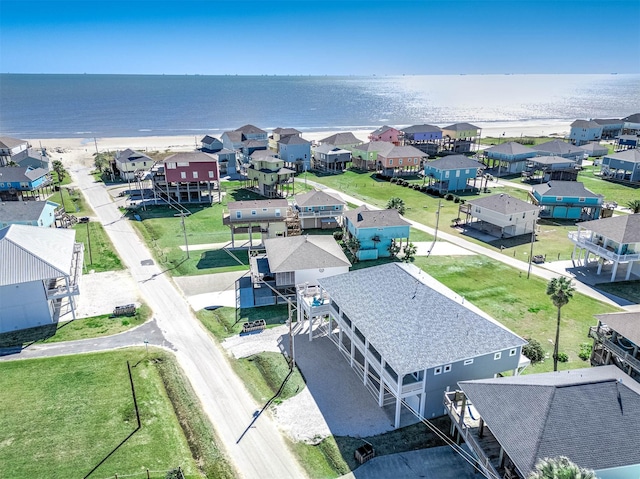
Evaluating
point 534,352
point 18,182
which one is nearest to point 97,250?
point 18,182

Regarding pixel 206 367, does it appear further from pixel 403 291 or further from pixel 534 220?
pixel 534 220

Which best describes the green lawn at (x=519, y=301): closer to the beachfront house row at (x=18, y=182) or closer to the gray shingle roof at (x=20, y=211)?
the gray shingle roof at (x=20, y=211)

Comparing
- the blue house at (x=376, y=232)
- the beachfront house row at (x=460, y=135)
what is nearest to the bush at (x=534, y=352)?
the blue house at (x=376, y=232)

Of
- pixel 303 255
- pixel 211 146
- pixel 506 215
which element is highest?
pixel 211 146

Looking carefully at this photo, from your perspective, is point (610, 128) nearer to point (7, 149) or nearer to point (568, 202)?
point (568, 202)

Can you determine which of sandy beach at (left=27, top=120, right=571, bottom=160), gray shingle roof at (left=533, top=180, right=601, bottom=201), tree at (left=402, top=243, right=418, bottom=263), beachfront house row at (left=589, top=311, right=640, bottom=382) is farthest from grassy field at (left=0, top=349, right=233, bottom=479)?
sandy beach at (left=27, top=120, right=571, bottom=160)

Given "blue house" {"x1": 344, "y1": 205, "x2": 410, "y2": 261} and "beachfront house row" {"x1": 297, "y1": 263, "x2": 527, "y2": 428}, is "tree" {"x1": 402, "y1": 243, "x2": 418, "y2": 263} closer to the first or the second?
"blue house" {"x1": 344, "y1": 205, "x2": 410, "y2": 261}
